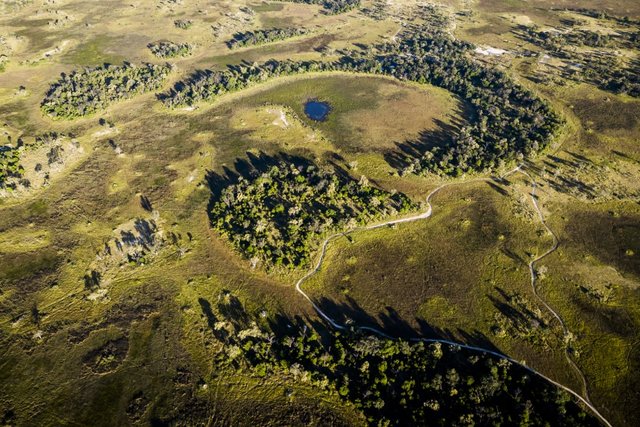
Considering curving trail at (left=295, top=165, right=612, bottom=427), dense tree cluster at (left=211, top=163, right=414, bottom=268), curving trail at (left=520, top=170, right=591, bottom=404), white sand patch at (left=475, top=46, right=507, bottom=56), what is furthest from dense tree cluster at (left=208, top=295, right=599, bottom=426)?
white sand patch at (left=475, top=46, right=507, bottom=56)

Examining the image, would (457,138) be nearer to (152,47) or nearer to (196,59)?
(196,59)

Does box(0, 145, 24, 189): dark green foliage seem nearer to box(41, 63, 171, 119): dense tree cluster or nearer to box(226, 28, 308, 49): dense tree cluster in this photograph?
box(41, 63, 171, 119): dense tree cluster

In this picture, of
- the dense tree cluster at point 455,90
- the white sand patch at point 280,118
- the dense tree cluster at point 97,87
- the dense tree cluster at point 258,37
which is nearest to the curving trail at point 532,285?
the dense tree cluster at point 455,90

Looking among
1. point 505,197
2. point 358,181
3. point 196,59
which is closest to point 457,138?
point 505,197

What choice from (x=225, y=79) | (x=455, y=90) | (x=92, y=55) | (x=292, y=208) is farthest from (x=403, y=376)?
(x=92, y=55)

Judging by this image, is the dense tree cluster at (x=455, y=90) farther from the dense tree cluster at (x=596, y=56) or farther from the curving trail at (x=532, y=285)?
the dense tree cluster at (x=596, y=56)

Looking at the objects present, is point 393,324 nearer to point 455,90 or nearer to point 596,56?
point 455,90

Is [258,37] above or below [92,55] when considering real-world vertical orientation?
above
